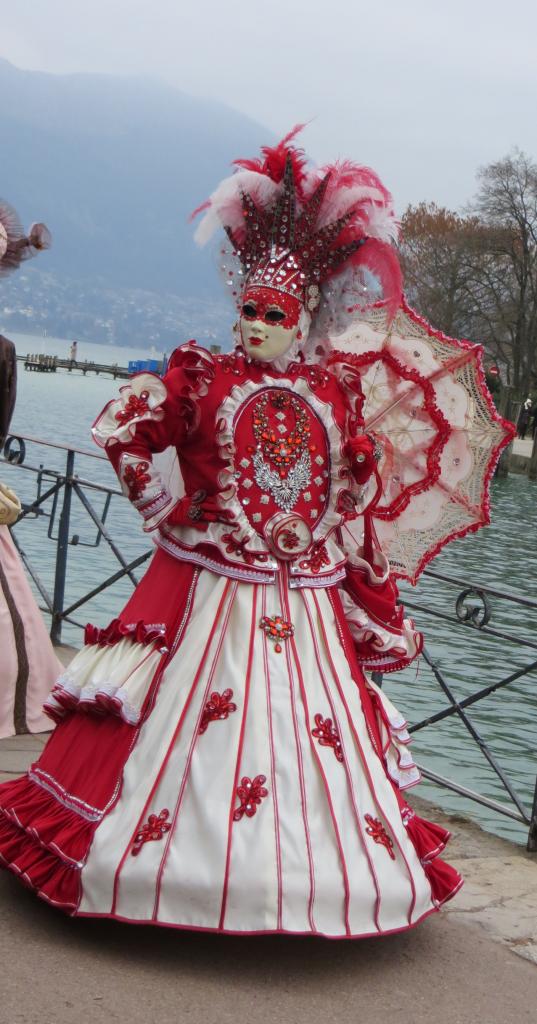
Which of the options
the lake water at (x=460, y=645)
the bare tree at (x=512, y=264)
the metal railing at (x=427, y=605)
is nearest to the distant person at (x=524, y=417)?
the bare tree at (x=512, y=264)

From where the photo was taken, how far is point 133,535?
14.3m

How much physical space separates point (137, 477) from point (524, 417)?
138ft

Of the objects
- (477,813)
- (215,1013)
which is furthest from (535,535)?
(215,1013)

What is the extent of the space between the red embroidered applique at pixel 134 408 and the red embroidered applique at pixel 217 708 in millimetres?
799

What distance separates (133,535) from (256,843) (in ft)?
38.1

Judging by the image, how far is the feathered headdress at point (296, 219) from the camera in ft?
11.3

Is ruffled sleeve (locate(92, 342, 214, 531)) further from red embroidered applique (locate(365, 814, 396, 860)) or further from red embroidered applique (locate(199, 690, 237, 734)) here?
red embroidered applique (locate(365, 814, 396, 860))

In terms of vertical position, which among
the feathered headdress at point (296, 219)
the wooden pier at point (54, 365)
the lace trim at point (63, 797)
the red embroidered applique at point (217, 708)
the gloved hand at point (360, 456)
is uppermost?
the feathered headdress at point (296, 219)

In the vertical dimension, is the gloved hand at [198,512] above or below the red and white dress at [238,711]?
above

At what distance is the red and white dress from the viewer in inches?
111

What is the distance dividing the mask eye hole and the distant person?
130ft

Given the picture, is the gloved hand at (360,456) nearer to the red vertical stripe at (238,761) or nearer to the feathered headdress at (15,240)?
the red vertical stripe at (238,761)

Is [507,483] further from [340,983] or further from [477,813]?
[340,983]

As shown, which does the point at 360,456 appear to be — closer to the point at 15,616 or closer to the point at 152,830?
the point at 152,830
